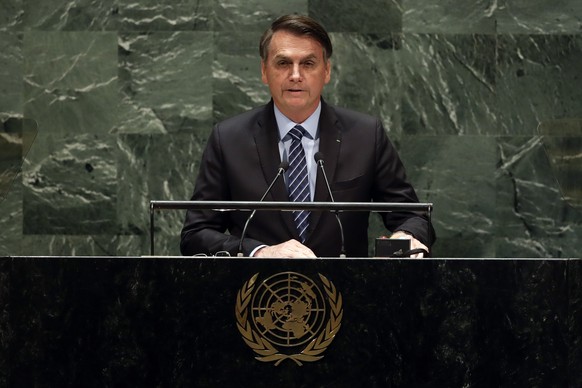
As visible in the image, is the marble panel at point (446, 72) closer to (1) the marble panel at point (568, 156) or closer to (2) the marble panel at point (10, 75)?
(1) the marble panel at point (568, 156)

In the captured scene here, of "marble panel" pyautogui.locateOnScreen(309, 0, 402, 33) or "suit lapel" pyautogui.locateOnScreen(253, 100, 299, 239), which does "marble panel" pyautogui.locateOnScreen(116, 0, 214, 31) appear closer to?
"marble panel" pyautogui.locateOnScreen(309, 0, 402, 33)

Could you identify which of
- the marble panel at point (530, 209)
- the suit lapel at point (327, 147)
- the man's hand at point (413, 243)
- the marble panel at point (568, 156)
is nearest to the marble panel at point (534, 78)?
the marble panel at point (530, 209)

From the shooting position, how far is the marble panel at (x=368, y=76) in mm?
6266

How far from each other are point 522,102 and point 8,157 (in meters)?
3.38

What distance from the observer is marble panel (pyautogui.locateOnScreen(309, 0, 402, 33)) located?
6.26 meters

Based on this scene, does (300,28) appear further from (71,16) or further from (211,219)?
(71,16)

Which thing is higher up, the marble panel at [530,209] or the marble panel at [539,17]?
the marble panel at [539,17]

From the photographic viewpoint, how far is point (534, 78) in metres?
6.32

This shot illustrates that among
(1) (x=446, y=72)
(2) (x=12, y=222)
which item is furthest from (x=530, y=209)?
(2) (x=12, y=222)

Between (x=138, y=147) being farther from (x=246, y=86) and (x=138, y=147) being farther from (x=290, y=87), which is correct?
(x=290, y=87)

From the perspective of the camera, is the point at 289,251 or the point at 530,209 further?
the point at 530,209

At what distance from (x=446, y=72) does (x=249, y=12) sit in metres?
1.15

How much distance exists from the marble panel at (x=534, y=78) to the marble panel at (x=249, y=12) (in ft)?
4.04
